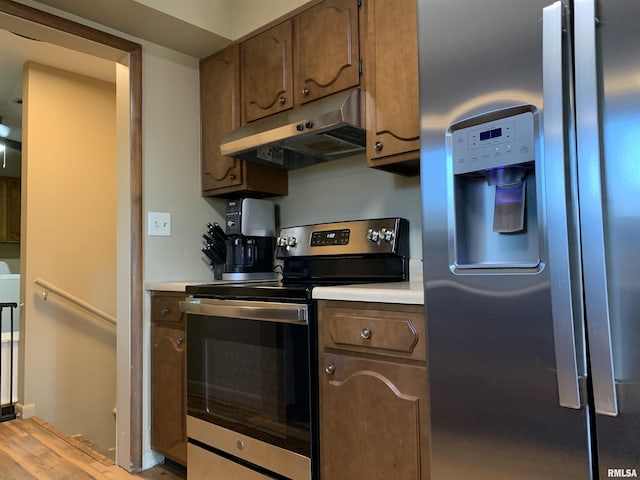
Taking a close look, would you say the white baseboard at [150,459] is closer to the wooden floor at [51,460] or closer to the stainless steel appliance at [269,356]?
the wooden floor at [51,460]

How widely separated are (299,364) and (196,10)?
5.91 feet

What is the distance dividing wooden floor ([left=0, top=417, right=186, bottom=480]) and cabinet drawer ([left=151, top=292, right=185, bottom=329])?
74 cm

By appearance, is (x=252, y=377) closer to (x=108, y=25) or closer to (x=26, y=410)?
(x=108, y=25)

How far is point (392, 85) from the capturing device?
173 cm

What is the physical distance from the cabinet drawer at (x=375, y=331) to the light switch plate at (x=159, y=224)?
1253mm

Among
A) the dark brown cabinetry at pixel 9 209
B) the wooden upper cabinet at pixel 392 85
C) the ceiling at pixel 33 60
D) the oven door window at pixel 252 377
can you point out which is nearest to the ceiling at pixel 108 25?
the ceiling at pixel 33 60

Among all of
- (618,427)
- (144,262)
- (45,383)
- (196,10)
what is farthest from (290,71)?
(45,383)

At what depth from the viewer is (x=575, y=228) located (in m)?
0.94

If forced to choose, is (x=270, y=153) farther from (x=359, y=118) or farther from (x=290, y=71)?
(x=359, y=118)

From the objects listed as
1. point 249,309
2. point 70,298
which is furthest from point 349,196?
point 70,298

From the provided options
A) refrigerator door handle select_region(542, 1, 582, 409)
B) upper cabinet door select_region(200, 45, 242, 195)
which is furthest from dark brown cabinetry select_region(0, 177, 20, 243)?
refrigerator door handle select_region(542, 1, 582, 409)

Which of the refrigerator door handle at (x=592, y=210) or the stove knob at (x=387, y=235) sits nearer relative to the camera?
the refrigerator door handle at (x=592, y=210)

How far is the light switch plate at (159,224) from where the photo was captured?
7.75 feet

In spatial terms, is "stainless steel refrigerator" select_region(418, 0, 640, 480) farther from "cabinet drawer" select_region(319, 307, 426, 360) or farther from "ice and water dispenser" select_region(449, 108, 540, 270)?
"cabinet drawer" select_region(319, 307, 426, 360)
